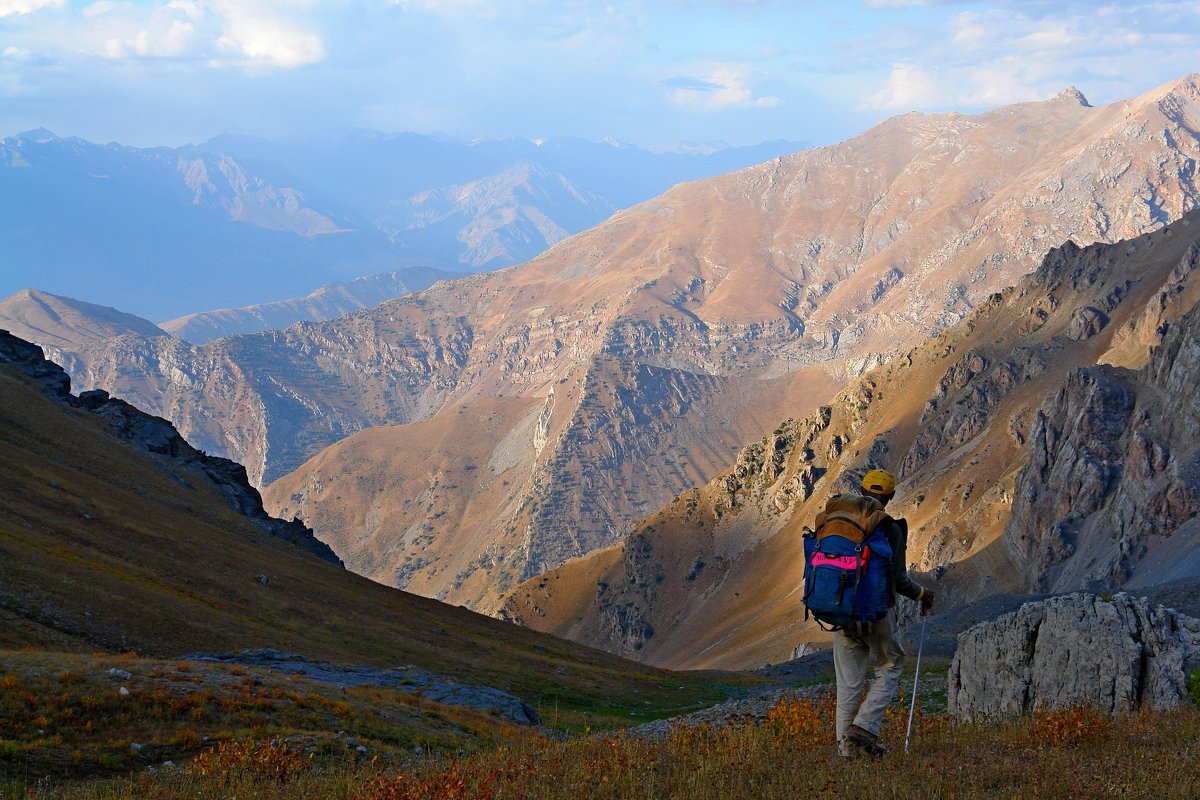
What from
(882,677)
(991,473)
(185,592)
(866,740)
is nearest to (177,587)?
(185,592)

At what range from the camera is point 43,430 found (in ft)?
Result: 213

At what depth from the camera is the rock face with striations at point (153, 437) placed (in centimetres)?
8050

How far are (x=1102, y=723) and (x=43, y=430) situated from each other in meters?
66.7

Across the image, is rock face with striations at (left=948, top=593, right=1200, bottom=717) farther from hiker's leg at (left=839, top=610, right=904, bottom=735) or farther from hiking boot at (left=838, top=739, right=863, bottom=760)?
hiking boot at (left=838, top=739, right=863, bottom=760)

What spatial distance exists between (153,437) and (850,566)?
265ft

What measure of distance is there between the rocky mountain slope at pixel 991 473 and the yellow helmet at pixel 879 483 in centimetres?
6248

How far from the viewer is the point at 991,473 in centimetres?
11756

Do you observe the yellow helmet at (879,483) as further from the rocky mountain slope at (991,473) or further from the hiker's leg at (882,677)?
the rocky mountain slope at (991,473)

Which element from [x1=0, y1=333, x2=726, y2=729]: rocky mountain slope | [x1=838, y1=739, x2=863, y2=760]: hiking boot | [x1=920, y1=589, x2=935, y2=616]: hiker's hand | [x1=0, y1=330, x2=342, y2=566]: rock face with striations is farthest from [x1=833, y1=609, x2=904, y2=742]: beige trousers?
[x1=0, y1=330, x2=342, y2=566]: rock face with striations

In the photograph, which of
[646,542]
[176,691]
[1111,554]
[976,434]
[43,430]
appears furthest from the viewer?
[646,542]

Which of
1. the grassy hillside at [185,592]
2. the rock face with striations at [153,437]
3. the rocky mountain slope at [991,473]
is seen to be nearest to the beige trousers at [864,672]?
the grassy hillside at [185,592]

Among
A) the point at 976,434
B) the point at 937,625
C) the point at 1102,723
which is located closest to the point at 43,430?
the point at 937,625

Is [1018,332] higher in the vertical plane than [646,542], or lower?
higher

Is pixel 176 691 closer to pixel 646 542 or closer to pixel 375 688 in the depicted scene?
pixel 375 688
